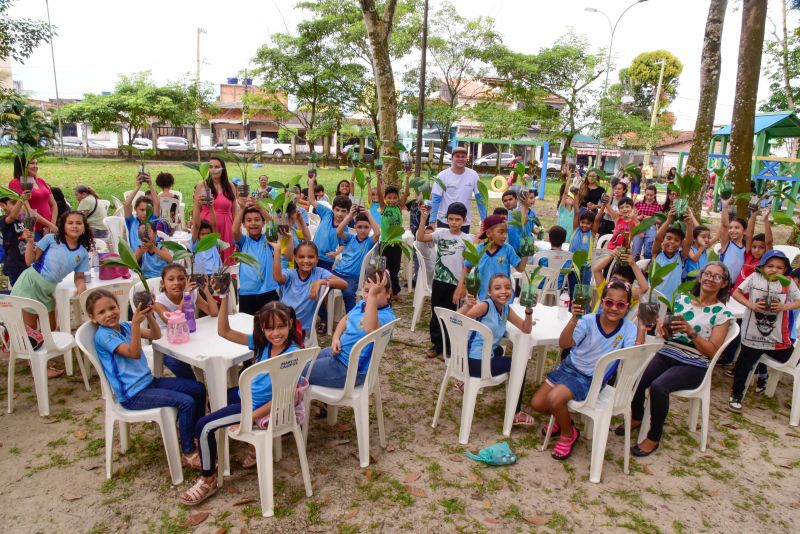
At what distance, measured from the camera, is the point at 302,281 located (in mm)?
Result: 4012

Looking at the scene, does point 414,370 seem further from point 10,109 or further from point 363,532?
point 10,109

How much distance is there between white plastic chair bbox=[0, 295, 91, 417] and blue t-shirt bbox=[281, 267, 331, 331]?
1652mm

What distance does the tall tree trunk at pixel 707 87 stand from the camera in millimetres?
8164

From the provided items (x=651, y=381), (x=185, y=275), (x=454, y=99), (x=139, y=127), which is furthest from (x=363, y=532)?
(x=139, y=127)

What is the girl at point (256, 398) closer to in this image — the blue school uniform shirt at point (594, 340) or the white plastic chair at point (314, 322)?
the white plastic chair at point (314, 322)

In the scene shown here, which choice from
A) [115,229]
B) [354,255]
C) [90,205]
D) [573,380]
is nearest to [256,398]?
[573,380]

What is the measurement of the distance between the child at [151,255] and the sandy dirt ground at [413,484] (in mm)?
1230

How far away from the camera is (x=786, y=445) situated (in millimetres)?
3785

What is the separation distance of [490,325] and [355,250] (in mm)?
1962

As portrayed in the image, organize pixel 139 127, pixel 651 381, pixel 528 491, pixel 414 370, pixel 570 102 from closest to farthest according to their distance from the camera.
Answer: pixel 528 491 → pixel 651 381 → pixel 414 370 → pixel 570 102 → pixel 139 127

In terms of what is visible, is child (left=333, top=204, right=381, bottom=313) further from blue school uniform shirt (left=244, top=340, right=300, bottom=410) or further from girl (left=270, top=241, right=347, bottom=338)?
blue school uniform shirt (left=244, top=340, right=300, bottom=410)

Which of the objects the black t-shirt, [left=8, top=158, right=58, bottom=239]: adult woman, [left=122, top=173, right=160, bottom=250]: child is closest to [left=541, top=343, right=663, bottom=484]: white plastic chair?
[left=122, top=173, right=160, bottom=250]: child

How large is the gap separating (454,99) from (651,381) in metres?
24.2

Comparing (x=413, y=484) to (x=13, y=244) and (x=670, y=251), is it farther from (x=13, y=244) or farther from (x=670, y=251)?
(x=13, y=244)
